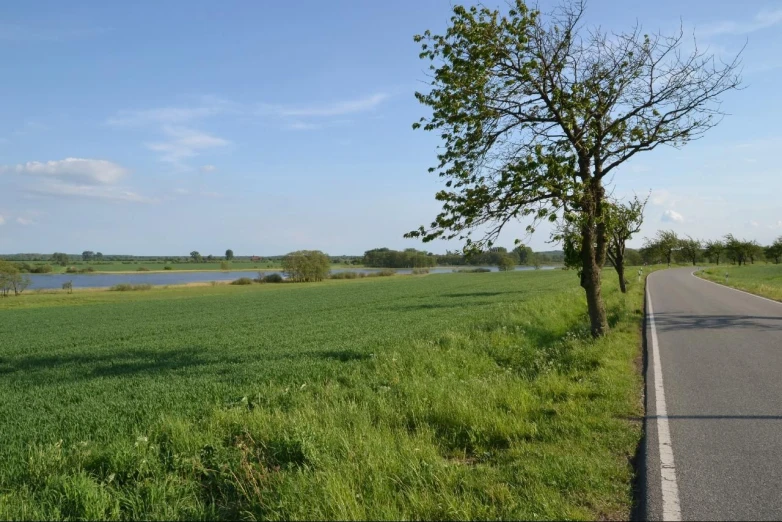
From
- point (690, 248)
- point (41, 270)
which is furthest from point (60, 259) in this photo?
point (690, 248)

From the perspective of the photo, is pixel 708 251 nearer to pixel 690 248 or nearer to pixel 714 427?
pixel 690 248

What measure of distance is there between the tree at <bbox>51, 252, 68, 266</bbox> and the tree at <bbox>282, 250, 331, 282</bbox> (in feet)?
328

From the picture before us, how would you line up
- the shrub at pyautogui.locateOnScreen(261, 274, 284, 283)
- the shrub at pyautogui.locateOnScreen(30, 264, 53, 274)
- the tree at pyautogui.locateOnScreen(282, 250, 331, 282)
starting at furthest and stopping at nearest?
the shrub at pyautogui.locateOnScreen(30, 264, 53, 274), the tree at pyautogui.locateOnScreen(282, 250, 331, 282), the shrub at pyautogui.locateOnScreen(261, 274, 284, 283)

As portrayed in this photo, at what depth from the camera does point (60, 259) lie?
547ft

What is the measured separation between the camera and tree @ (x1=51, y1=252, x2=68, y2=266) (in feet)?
519

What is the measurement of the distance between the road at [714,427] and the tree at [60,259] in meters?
181

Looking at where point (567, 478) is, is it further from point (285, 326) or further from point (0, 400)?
point (285, 326)

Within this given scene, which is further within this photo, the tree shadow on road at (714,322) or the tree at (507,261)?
the tree at (507,261)

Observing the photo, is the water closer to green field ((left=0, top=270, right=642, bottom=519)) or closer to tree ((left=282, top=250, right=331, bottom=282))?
tree ((left=282, top=250, right=331, bottom=282))

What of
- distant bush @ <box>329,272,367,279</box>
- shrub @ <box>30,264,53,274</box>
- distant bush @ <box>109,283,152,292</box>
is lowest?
distant bush @ <box>109,283,152,292</box>

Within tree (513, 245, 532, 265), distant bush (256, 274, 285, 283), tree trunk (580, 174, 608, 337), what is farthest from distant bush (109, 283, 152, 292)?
tree trunk (580, 174, 608, 337)

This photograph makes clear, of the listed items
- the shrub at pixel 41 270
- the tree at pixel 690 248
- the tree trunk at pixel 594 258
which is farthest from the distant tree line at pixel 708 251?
the shrub at pixel 41 270

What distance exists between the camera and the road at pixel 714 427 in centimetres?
412

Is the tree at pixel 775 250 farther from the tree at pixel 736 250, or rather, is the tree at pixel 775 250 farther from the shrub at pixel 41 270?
the shrub at pixel 41 270
